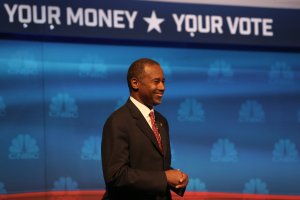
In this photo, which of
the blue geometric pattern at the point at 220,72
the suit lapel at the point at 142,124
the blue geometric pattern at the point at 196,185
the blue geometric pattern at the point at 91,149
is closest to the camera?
the suit lapel at the point at 142,124

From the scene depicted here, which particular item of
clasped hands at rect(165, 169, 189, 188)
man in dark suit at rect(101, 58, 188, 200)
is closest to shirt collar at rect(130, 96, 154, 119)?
man in dark suit at rect(101, 58, 188, 200)

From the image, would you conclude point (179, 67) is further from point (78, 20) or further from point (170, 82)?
point (78, 20)

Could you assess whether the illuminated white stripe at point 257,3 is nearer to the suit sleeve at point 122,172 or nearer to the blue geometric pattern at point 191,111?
the blue geometric pattern at point 191,111

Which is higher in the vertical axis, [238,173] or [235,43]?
[235,43]

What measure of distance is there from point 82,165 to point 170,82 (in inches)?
40.3

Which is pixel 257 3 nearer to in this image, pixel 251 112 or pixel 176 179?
pixel 251 112

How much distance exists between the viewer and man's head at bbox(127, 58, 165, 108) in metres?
3.14

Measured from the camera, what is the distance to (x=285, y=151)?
5.79 meters

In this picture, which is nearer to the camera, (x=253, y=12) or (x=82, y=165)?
(x=82, y=165)

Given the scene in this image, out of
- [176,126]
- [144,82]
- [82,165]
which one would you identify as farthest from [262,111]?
[144,82]

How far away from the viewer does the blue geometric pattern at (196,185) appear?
5.48m

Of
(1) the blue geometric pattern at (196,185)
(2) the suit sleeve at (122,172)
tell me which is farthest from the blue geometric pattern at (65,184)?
(2) the suit sleeve at (122,172)

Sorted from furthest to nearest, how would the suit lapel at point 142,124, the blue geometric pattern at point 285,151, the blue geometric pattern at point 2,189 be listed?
the blue geometric pattern at point 285,151 → the blue geometric pattern at point 2,189 → the suit lapel at point 142,124

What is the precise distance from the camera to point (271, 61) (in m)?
5.80
